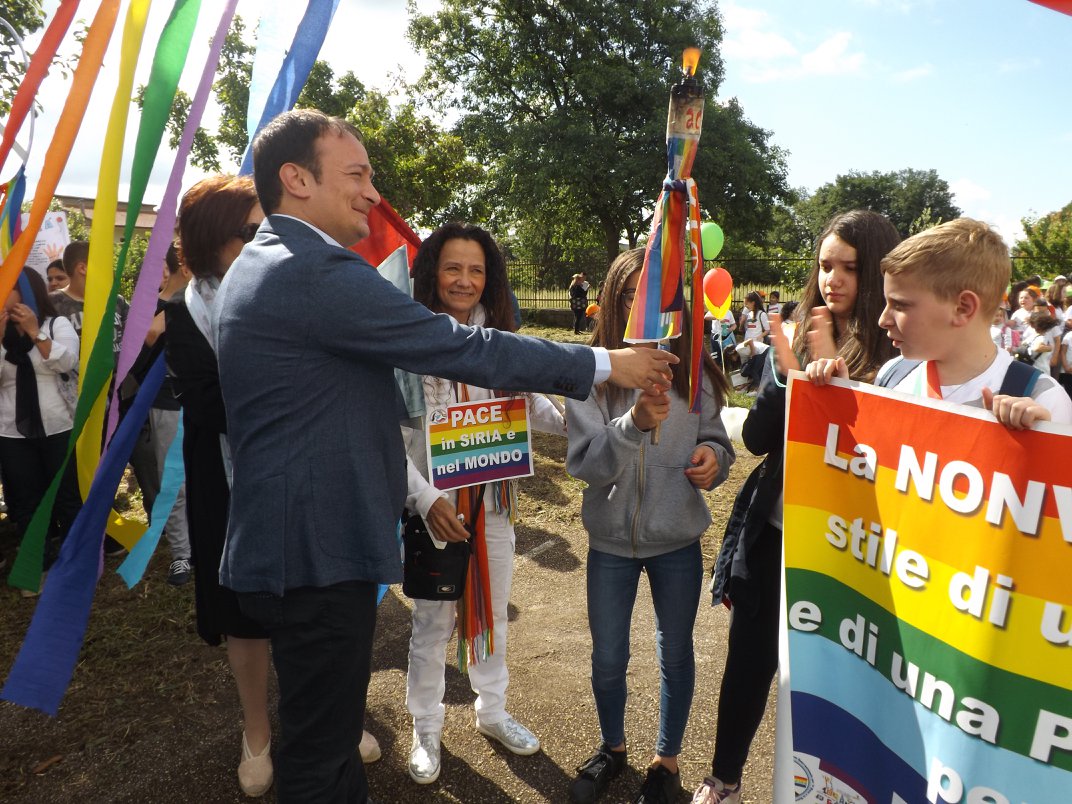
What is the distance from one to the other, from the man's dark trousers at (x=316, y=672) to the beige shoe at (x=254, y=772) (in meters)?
0.73

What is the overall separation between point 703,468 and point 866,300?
2.21 ft

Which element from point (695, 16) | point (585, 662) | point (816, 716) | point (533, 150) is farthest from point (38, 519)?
point (695, 16)

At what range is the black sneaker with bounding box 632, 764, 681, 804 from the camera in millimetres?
2357

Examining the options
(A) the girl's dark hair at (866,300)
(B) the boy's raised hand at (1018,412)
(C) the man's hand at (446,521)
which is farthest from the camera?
(C) the man's hand at (446,521)

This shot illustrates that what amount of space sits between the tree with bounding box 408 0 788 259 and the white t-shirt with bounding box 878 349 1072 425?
19.2m

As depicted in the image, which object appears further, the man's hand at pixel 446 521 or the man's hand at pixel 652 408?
the man's hand at pixel 446 521

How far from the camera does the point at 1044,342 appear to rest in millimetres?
7578

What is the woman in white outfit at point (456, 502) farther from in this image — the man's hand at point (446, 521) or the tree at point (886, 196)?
the tree at point (886, 196)

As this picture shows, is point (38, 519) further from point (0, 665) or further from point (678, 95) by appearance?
point (678, 95)

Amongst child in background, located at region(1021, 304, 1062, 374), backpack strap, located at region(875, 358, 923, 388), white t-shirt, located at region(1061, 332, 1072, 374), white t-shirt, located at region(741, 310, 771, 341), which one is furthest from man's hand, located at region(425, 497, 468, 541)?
white t-shirt, located at region(741, 310, 771, 341)

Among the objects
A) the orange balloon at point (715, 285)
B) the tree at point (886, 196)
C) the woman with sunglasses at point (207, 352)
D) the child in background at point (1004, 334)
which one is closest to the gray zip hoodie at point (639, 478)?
the woman with sunglasses at point (207, 352)

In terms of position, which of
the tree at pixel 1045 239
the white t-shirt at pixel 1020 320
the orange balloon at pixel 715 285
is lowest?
the white t-shirt at pixel 1020 320

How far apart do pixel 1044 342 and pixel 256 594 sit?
8380 millimetres

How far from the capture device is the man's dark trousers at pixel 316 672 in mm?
1765
